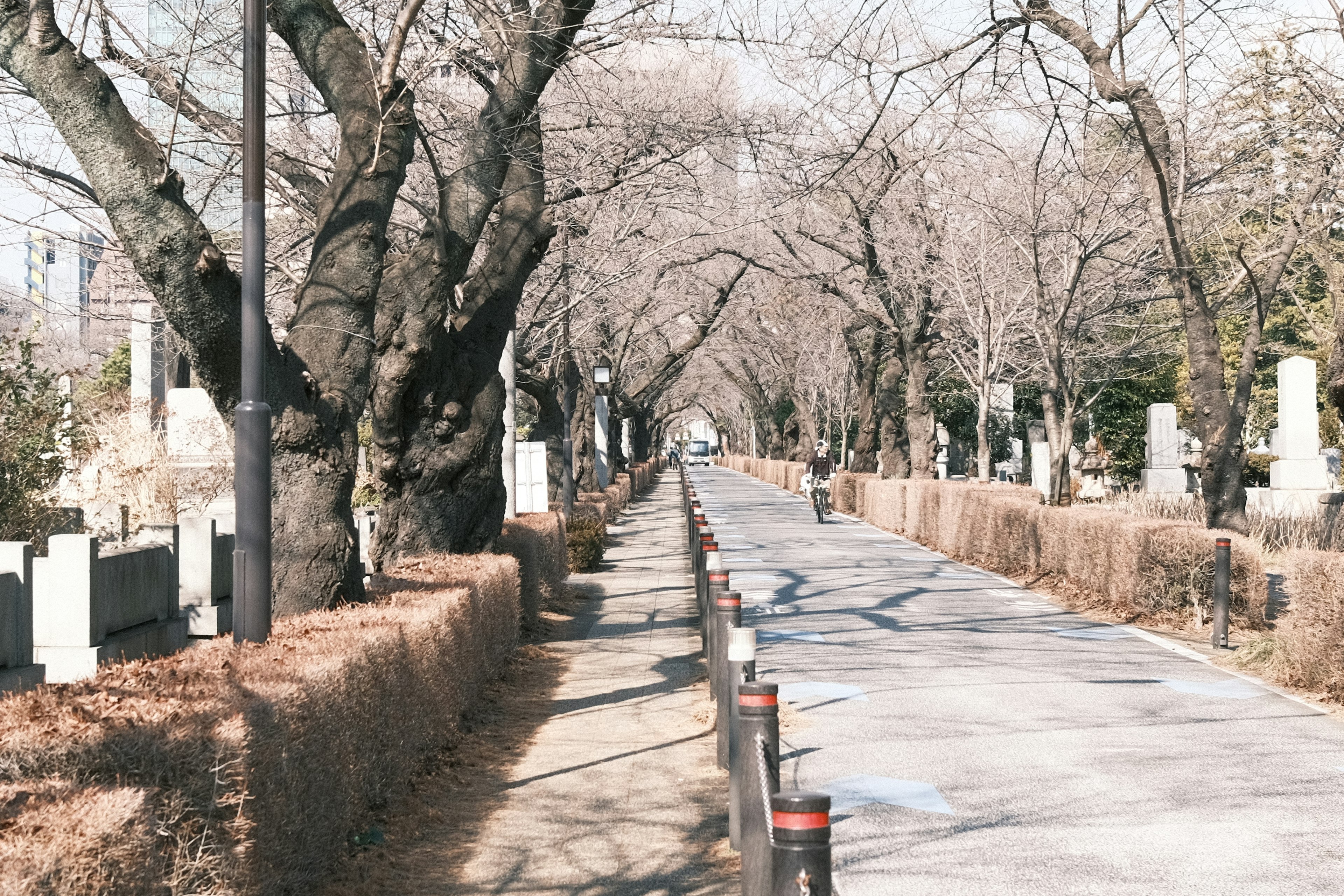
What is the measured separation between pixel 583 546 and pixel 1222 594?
10.8 metres

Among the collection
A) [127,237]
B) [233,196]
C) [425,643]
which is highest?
[233,196]

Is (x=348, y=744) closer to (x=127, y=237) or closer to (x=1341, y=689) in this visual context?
(x=127, y=237)

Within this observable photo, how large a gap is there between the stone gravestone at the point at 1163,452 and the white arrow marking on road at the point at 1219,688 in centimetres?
2282

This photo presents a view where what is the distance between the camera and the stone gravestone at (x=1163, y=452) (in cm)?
3272

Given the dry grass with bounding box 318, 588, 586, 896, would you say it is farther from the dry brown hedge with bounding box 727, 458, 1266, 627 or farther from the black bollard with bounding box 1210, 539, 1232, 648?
the dry brown hedge with bounding box 727, 458, 1266, 627

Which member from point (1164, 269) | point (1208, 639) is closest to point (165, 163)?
point (1208, 639)

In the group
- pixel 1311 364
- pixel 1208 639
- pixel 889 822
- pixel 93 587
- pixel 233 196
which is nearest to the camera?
pixel 889 822

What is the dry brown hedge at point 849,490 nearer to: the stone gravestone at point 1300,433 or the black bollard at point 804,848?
the stone gravestone at point 1300,433

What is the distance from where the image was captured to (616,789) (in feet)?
24.9

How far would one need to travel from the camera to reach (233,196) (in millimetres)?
15758

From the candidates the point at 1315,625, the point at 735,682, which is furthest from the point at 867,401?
the point at 735,682

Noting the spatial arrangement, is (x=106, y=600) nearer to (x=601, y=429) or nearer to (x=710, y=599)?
(x=710, y=599)

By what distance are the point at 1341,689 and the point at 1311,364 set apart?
18.9 m

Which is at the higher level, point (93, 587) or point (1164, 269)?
point (1164, 269)
